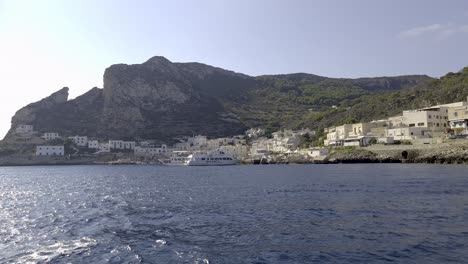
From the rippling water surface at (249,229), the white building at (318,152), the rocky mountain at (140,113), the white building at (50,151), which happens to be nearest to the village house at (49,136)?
the rocky mountain at (140,113)

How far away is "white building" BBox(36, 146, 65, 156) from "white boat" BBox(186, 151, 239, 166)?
48.3 meters

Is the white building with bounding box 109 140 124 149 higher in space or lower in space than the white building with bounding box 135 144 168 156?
higher

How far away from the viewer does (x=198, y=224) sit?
69.0 feet

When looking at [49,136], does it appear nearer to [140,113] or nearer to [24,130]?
[24,130]

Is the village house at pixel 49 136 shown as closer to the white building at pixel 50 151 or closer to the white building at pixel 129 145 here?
the white building at pixel 50 151

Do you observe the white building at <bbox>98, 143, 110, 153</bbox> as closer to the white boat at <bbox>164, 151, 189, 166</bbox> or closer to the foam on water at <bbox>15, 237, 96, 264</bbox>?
the white boat at <bbox>164, 151, 189, 166</bbox>

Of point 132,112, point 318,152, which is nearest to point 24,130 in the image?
point 132,112

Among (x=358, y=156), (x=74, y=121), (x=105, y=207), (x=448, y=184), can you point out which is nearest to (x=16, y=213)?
(x=105, y=207)

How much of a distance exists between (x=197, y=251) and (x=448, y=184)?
90.6 feet

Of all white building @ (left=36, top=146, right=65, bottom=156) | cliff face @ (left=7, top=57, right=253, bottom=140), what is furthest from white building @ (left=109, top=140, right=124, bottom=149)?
white building @ (left=36, top=146, right=65, bottom=156)

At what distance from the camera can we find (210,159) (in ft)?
384

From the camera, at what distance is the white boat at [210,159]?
116 meters

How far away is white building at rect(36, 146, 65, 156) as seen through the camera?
136 metres

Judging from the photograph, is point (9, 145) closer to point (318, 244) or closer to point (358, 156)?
point (358, 156)
